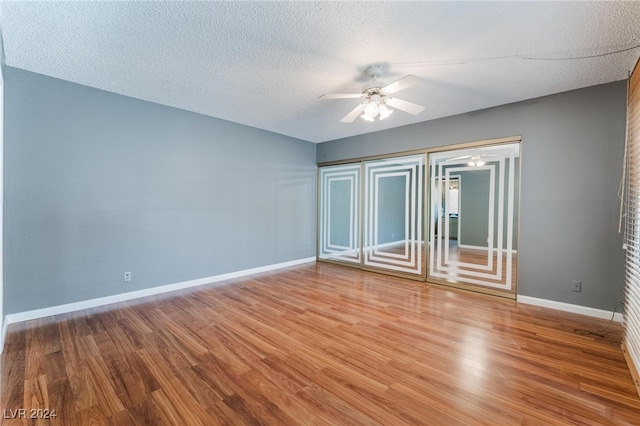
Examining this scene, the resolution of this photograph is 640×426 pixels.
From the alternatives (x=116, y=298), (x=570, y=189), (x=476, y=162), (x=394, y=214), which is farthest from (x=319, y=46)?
(x=116, y=298)

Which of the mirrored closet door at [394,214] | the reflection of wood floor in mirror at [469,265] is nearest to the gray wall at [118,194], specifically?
the mirrored closet door at [394,214]

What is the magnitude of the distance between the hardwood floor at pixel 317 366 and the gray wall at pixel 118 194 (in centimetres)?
54

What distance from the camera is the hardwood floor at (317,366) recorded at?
1586 millimetres

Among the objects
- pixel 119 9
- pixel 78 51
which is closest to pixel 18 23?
pixel 78 51

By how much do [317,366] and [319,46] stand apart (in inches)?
106

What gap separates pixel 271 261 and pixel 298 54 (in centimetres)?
373

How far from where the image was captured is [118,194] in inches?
134

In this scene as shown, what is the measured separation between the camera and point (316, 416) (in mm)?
1555

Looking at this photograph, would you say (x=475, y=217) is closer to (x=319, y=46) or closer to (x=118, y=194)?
(x=319, y=46)

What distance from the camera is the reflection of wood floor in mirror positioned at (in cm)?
371

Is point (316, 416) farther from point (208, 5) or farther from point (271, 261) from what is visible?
point (271, 261)

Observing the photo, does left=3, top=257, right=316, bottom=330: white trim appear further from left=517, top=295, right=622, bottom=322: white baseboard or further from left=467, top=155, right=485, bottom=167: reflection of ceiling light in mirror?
left=517, top=295, right=622, bottom=322: white baseboard

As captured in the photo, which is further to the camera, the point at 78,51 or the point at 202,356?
the point at 78,51

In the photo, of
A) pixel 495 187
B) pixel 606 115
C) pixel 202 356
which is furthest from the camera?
pixel 495 187
